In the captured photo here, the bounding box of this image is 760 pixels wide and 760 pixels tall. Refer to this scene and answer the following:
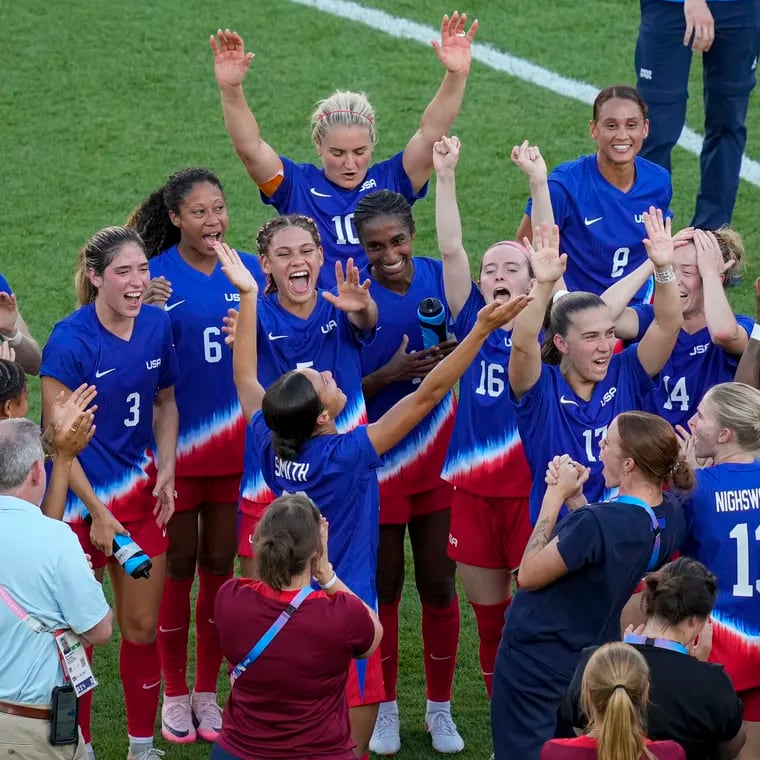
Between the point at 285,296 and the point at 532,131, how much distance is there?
5648 millimetres

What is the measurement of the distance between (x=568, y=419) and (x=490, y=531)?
0.68 m

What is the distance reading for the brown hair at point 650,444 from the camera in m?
4.43

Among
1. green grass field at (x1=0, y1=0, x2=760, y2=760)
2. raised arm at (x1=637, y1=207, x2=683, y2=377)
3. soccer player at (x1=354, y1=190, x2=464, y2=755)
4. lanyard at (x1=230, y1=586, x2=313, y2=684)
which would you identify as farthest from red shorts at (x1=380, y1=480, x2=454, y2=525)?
green grass field at (x1=0, y1=0, x2=760, y2=760)

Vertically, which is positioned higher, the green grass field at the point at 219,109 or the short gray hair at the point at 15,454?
the green grass field at the point at 219,109

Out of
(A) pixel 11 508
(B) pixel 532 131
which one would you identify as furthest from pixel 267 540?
(B) pixel 532 131

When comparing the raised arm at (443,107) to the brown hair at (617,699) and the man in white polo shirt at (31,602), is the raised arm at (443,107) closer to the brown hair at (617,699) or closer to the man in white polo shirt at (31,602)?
the man in white polo shirt at (31,602)

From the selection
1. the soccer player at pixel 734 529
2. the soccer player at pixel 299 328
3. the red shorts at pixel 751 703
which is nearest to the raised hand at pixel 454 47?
the soccer player at pixel 299 328

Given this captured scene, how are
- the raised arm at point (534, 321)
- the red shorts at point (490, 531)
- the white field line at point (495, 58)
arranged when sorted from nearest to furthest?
the raised arm at point (534, 321) < the red shorts at point (490, 531) < the white field line at point (495, 58)

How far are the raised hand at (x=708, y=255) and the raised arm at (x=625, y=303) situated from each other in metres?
0.26

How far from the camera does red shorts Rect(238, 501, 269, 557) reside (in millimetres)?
5492

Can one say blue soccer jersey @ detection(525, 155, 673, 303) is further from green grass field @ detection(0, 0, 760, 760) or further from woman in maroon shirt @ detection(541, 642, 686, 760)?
woman in maroon shirt @ detection(541, 642, 686, 760)

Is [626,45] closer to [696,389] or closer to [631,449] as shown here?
[696,389]

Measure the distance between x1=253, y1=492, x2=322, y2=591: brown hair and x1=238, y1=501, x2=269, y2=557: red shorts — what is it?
1.35m

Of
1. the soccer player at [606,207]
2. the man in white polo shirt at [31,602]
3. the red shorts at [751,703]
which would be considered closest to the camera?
the man in white polo shirt at [31,602]
